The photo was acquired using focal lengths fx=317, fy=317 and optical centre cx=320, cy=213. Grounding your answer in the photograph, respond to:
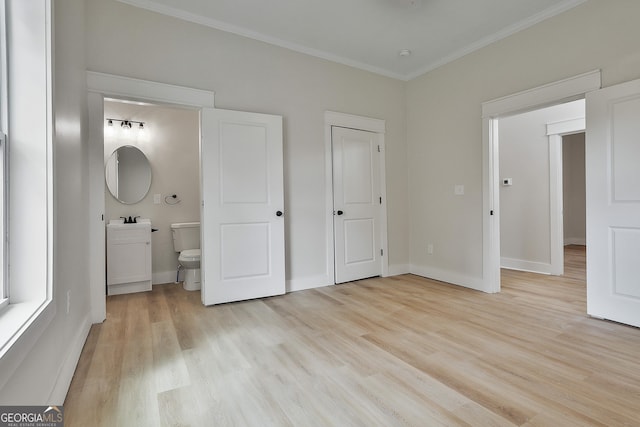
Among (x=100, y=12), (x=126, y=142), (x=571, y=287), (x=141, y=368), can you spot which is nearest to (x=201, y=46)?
(x=100, y=12)

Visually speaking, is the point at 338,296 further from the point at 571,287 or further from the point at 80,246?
the point at 571,287

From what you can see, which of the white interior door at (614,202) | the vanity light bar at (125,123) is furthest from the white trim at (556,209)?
the vanity light bar at (125,123)

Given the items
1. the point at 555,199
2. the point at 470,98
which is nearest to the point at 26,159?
the point at 470,98

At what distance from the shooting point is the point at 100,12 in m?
2.66

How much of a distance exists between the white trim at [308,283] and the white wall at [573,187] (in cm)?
684

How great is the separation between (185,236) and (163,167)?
99 cm

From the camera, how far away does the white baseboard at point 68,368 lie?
147cm

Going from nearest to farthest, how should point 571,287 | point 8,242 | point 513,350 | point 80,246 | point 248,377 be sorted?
point 8,242 → point 248,377 → point 513,350 → point 80,246 → point 571,287

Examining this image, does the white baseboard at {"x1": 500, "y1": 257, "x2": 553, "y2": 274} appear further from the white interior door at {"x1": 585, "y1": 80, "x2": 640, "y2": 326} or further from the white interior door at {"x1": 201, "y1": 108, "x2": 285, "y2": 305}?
the white interior door at {"x1": 201, "y1": 108, "x2": 285, "y2": 305}

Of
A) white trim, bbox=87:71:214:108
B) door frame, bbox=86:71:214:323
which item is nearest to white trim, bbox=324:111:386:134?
white trim, bbox=87:71:214:108

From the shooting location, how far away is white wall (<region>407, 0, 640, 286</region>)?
2.61 meters

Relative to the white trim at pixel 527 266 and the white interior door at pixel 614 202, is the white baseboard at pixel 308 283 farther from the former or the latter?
the white trim at pixel 527 266

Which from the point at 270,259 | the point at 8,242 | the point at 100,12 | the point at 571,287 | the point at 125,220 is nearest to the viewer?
the point at 8,242

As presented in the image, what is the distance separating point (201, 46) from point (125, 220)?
2266 mm
